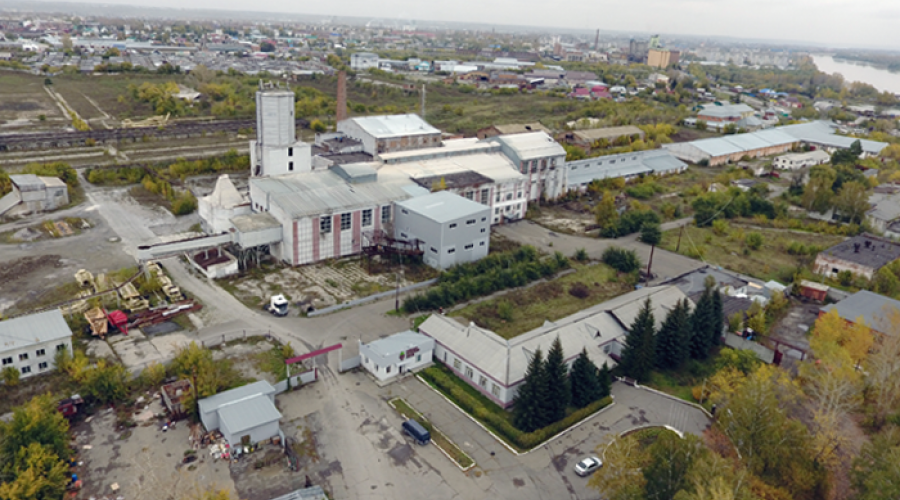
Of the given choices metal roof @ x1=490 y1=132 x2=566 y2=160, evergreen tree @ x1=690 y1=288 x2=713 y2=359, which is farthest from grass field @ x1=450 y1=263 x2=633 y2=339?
metal roof @ x1=490 y1=132 x2=566 y2=160

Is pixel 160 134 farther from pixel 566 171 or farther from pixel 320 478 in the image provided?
pixel 320 478

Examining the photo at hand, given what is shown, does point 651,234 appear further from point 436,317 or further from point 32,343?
point 32,343

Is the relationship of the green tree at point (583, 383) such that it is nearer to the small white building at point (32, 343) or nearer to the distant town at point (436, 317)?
the distant town at point (436, 317)

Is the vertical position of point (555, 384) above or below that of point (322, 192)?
below

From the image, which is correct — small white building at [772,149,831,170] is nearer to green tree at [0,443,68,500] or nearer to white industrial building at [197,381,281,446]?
white industrial building at [197,381,281,446]

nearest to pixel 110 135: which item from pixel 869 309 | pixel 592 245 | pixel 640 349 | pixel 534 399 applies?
pixel 592 245

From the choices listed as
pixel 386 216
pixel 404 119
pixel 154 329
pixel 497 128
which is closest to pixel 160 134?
pixel 404 119

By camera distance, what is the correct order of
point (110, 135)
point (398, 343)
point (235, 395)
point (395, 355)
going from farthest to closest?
point (110, 135) → point (398, 343) → point (395, 355) → point (235, 395)
